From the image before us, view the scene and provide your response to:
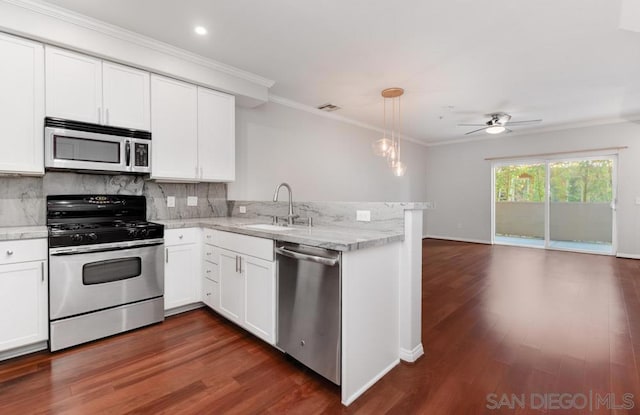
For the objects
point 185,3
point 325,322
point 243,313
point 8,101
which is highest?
point 185,3

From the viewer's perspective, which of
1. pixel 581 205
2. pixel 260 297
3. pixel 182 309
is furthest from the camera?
pixel 581 205

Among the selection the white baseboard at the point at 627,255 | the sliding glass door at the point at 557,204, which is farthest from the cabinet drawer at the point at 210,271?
the white baseboard at the point at 627,255

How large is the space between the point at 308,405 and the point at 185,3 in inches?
117

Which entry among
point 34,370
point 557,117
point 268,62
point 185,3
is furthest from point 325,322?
point 557,117

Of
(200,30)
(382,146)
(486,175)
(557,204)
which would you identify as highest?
(200,30)

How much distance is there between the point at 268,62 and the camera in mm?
3305

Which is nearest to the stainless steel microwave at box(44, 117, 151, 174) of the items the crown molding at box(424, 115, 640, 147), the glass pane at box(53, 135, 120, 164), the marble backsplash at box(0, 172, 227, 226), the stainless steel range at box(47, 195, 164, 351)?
the glass pane at box(53, 135, 120, 164)

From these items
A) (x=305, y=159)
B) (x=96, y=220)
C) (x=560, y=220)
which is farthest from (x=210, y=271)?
(x=560, y=220)

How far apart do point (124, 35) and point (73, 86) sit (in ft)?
2.11

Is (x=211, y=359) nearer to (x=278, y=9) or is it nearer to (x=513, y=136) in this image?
(x=278, y=9)

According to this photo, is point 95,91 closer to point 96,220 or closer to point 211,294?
point 96,220

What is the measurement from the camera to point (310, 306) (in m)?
1.85

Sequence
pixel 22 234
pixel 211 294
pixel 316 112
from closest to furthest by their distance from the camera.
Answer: pixel 22 234 → pixel 211 294 → pixel 316 112

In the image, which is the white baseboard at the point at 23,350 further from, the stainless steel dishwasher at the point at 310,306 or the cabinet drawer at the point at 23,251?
the stainless steel dishwasher at the point at 310,306
